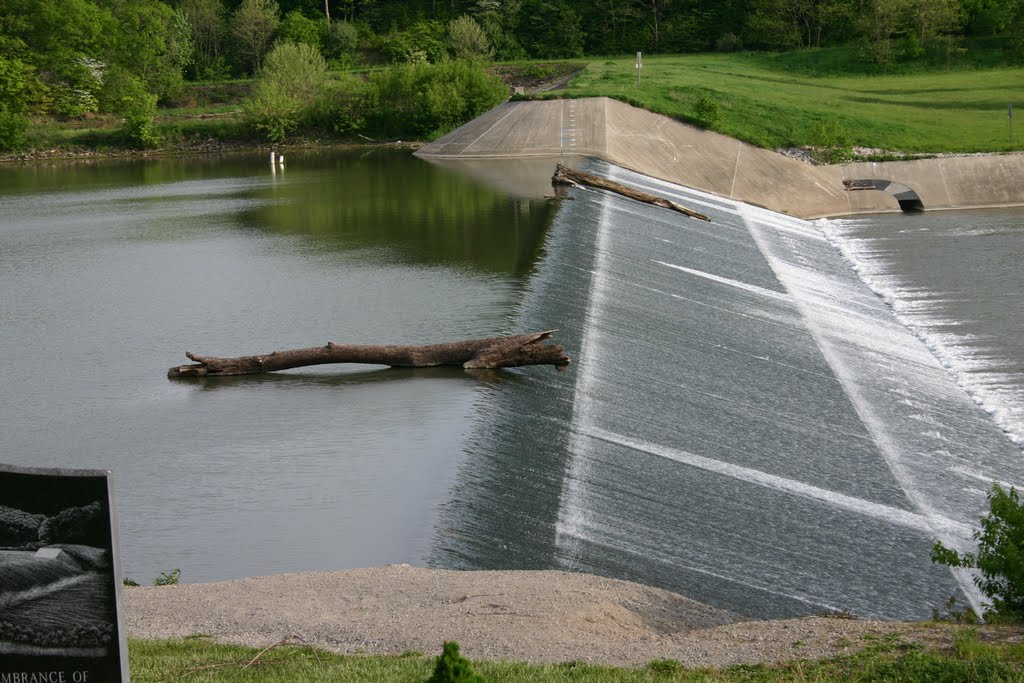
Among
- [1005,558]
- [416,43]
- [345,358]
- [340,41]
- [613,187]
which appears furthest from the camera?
[340,41]

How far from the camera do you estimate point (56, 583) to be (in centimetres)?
574

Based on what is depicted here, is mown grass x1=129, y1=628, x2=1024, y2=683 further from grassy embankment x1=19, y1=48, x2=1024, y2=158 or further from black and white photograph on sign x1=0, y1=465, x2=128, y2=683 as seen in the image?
grassy embankment x1=19, y1=48, x2=1024, y2=158

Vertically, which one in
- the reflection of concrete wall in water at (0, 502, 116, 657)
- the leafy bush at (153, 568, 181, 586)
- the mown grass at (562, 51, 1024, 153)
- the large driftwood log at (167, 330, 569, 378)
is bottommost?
the leafy bush at (153, 568, 181, 586)

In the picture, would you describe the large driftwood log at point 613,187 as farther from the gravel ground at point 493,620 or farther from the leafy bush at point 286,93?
the leafy bush at point 286,93

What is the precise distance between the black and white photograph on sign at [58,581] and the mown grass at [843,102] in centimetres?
4219

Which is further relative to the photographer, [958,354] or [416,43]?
[416,43]

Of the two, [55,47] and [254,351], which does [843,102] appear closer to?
[254,351]

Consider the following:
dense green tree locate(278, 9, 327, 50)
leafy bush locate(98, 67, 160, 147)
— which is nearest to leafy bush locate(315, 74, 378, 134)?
leafy bush locate(98, 67, 160, 147)

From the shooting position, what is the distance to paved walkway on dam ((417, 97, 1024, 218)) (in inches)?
1665

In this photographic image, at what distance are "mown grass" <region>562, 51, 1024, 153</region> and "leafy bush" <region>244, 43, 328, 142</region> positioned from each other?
16.1 metres

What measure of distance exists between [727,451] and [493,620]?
630cm

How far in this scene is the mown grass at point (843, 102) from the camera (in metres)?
46.6

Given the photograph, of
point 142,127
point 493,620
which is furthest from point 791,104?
point 493,620

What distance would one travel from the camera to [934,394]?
19.3m
